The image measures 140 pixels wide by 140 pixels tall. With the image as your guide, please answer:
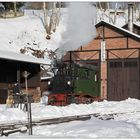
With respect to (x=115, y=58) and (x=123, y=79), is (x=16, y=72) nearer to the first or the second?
(x=115, y=58)

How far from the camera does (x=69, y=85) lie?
27.4 meters

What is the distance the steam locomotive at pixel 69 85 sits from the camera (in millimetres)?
26734

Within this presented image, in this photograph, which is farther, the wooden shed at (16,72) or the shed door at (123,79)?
the shed door at (123,79)

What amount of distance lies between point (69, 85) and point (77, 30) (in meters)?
24.0

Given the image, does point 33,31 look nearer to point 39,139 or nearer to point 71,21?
point 71,21

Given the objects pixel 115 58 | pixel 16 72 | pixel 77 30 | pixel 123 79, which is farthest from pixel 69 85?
pixel 77 30

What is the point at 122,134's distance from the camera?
12219 millimetres

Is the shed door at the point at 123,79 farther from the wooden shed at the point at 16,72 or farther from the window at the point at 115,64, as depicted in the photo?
the wooden shed at the point at 16,72

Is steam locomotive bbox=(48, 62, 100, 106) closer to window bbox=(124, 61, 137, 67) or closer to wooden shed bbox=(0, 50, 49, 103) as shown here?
wooden shed bbox=(0, 50, 49, 103)

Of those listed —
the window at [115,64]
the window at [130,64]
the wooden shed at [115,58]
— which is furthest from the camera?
the window at [115,64]

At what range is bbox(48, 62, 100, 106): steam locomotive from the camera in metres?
26.7

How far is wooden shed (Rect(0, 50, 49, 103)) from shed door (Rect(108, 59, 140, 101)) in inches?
283

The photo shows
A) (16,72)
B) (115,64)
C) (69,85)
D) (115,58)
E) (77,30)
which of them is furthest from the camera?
(77,30)

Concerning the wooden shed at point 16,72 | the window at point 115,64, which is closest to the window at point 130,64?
the window at point 115,64
